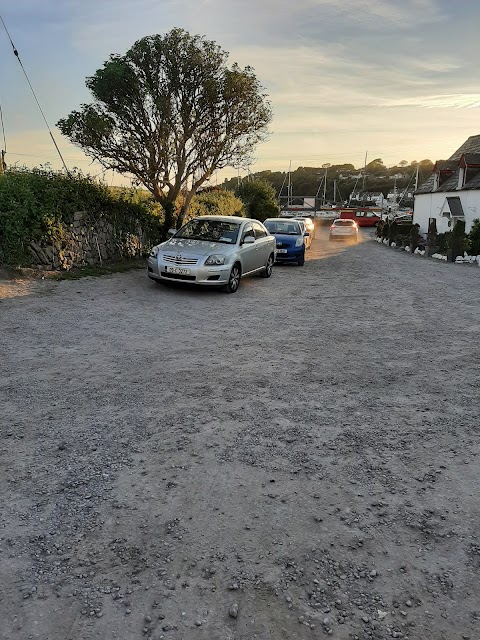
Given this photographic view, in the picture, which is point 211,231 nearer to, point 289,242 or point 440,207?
point 289,242

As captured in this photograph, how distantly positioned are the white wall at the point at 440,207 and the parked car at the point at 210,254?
2229cm

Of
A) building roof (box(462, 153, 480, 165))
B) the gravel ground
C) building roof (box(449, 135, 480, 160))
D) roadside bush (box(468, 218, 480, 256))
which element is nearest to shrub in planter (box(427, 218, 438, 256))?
roadside bush (box(468, 218, 480, 256))

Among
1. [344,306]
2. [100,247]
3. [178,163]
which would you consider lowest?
[344,306]

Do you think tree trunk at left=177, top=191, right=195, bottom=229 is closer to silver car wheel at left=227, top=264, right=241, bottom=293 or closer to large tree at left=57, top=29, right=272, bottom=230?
large tree at left=57, top=29, right=272, bottom=230

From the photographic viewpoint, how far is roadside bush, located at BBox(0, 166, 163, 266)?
11008mm

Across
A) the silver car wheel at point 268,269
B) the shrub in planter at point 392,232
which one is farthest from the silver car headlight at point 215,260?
the shrub in planter at point 392,232

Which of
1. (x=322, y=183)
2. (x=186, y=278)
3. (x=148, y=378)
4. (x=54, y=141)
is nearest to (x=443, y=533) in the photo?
(x=148, y=378)

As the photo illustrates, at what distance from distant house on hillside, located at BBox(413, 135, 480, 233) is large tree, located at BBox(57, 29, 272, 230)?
19009 millimetres

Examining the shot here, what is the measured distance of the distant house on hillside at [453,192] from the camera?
3095 cm

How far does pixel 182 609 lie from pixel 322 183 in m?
138

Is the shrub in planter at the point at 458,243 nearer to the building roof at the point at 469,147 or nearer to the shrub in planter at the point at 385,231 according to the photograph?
the shrub in planter at the point at 385,231

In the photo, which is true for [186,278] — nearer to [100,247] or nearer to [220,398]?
[100,247]

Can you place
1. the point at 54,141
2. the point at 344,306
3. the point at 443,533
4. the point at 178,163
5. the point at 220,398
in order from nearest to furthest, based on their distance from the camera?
the point at 443,533 → the point at 220,398 → the point at 344,306 → the point at 54,141 → the point at 178,163

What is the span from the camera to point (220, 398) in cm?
500
